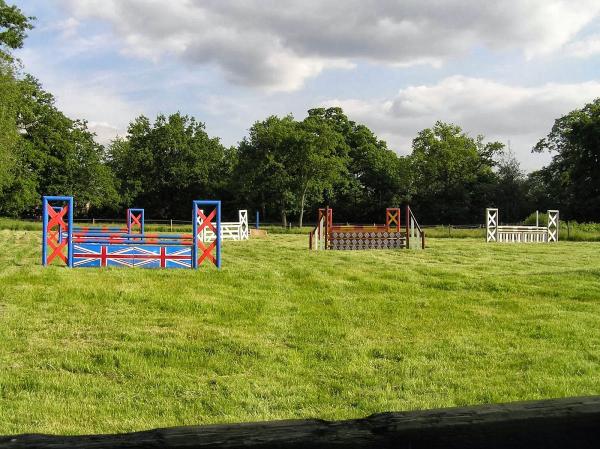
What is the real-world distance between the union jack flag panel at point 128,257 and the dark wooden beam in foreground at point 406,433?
39.3 ft

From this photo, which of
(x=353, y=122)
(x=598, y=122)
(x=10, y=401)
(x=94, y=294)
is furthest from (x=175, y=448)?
(x=353, y=122)

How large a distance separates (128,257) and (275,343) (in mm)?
7836

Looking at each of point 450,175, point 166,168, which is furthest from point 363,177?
point 166,168

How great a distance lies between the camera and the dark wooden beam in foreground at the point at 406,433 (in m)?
1.82

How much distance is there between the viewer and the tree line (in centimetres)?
5122

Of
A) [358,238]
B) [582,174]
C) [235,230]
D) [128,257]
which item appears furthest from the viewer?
[582,174]

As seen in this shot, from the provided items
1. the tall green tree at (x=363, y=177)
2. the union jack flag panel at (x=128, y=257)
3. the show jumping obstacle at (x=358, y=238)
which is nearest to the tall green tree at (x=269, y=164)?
the tall green tree at (x=363, y=177)

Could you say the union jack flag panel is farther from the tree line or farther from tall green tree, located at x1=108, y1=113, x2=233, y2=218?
tall green tree, located at x1=108, y1=113, x2=233, y2=218

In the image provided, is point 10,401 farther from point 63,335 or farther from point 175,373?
point 63,335

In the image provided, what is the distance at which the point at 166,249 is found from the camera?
1477cm

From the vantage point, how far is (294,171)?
55188 mm

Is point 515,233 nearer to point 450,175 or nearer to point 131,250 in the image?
point 131,250

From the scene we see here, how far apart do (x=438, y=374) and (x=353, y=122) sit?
61609 millimetres

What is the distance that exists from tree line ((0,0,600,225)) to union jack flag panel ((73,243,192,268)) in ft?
108
